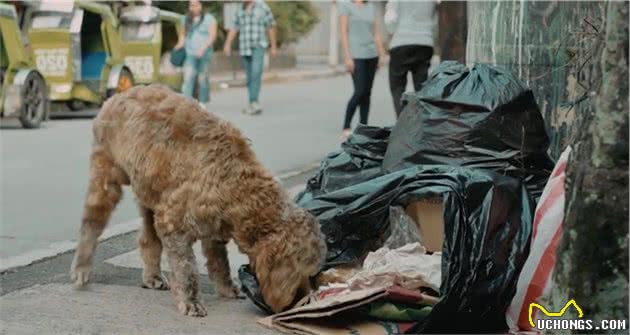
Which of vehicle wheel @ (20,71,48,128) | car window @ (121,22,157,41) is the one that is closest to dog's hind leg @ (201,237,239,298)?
vehicle wheel @ (20,71,48,128)

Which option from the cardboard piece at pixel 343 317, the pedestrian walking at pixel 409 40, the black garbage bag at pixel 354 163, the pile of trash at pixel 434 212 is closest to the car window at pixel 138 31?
the pedestrian walking at pixel 409 40

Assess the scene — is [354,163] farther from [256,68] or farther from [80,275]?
[256,68]

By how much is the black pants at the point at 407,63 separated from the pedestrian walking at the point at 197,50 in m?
5.60

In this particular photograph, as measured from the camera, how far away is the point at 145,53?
1627 centimetres

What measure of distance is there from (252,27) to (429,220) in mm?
11586

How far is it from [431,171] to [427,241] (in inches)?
14.3

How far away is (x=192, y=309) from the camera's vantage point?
5.08 m

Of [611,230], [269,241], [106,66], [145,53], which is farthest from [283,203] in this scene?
[145,53]

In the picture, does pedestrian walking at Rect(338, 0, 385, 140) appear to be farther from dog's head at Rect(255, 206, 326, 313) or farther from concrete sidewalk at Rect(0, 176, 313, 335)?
dog's head at Rect(255, 206, 326, 313)

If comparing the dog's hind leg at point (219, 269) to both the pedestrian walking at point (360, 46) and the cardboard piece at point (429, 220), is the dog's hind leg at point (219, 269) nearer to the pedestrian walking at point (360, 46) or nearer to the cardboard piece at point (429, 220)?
the cardboard piece at point (429, 220)

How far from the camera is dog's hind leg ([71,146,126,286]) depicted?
546 cm

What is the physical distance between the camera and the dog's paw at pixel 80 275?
18.2 ft

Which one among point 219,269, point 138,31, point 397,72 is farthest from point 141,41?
point 219,269

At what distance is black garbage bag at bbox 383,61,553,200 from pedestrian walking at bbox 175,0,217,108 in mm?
10388
